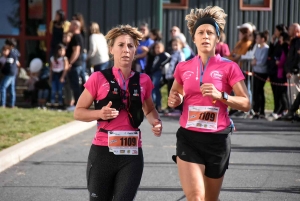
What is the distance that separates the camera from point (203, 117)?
5.88 meters

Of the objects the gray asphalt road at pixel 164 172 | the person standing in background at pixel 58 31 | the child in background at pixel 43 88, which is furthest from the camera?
the person standing in background at pixel 58 31

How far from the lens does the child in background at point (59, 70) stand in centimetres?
1739

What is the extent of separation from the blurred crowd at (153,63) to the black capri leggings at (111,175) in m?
9.99

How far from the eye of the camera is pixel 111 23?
20.8 m

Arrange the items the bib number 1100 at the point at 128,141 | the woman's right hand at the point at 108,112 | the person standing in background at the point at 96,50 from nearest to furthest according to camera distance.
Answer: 1. the woman's right hand at the point at 108,112
2. the bib number 1100 at the point at 128,141
3. the person standing in background at the point at 96,50

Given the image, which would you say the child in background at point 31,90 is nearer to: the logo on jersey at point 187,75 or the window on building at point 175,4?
the window on building at point 175,4

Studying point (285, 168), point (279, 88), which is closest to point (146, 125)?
point (279, 88)

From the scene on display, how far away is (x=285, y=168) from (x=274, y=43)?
23.0 ft

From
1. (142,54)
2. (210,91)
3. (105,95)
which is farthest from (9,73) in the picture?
(210,91)

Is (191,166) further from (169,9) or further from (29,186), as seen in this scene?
(169,9)

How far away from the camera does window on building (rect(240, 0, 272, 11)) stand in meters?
22.3

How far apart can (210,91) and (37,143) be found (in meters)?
6.39

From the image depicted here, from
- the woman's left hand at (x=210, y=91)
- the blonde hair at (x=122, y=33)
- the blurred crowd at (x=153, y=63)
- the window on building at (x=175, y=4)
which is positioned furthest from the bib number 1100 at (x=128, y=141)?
the window on building at (x=175, y=4)

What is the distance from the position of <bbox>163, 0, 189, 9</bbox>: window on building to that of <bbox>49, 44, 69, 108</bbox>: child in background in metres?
5.19
